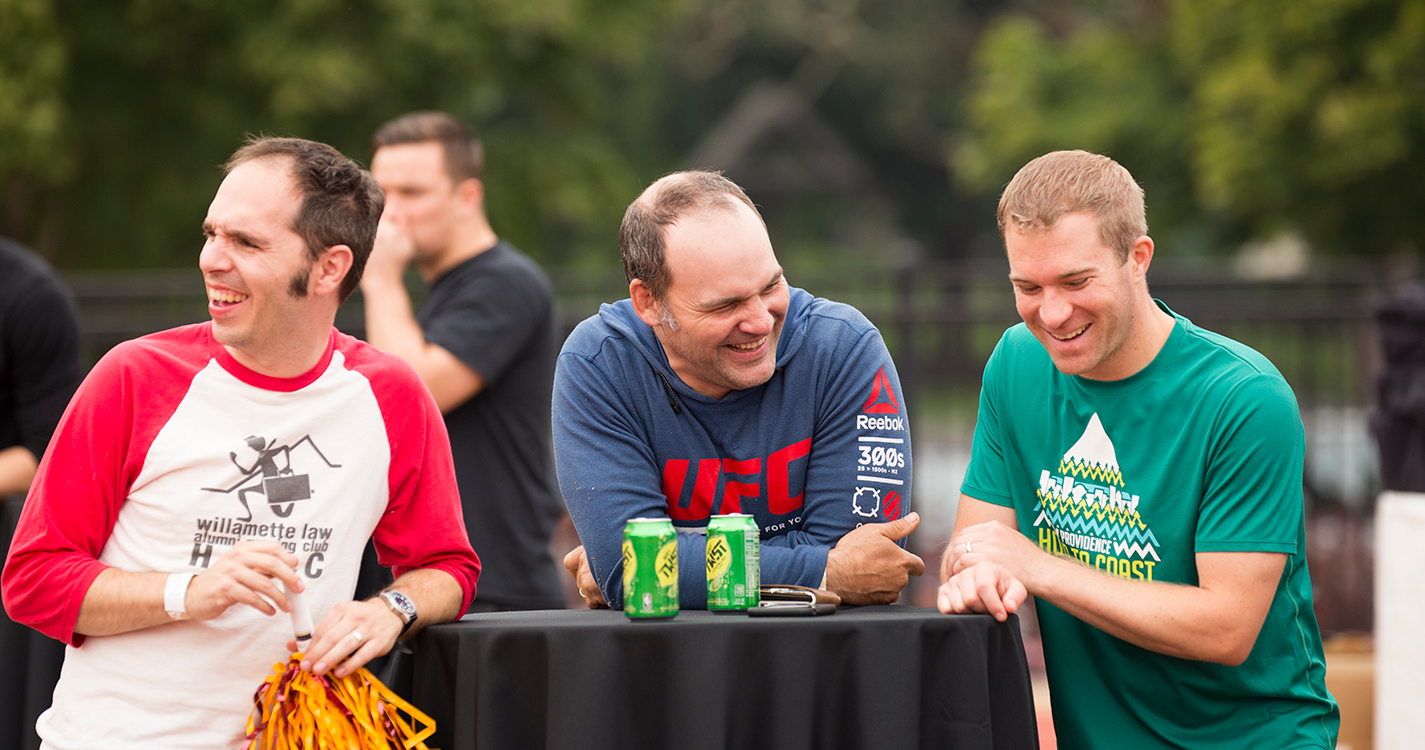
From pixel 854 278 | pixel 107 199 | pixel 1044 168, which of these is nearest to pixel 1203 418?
pixel 1044 168

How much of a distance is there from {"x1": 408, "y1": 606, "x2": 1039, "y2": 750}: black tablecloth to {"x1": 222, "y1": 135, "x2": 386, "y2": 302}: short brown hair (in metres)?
0.83

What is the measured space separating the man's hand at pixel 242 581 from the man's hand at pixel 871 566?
1.11 meters

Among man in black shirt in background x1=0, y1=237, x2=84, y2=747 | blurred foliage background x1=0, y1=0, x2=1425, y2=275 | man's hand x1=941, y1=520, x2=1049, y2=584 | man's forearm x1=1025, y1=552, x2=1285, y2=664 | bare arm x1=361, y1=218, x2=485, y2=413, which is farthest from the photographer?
blurred foliage background x1=0, y1=0, x2=1425, y2=275

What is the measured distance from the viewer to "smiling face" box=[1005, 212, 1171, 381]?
2.55 m

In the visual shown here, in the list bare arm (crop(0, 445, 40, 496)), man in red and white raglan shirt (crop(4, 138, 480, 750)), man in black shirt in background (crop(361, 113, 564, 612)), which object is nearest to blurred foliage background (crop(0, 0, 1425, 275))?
man in black shirt in background (crop(361, 113, 564, 612))

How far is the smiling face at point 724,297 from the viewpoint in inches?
108

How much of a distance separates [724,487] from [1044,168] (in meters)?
1.02

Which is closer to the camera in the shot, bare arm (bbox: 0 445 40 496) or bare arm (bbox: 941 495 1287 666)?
bare arm (bbox: 941 495 1287 666)

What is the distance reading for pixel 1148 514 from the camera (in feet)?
8.60

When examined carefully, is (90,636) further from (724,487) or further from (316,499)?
(724,487)

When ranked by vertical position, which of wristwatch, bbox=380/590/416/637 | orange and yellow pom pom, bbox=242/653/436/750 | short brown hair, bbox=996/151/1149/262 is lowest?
orange and yellow pom pom, bbox=242/653/436/750

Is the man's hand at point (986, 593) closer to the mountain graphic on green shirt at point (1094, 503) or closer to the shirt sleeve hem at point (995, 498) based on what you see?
the mountain graphic on green shirt at point (1094, 503)

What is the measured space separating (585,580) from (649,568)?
0.58 metres

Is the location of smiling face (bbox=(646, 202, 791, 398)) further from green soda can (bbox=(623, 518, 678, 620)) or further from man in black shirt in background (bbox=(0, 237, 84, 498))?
man in black shirt in background (bbox=(0, 237, 84, 498))
